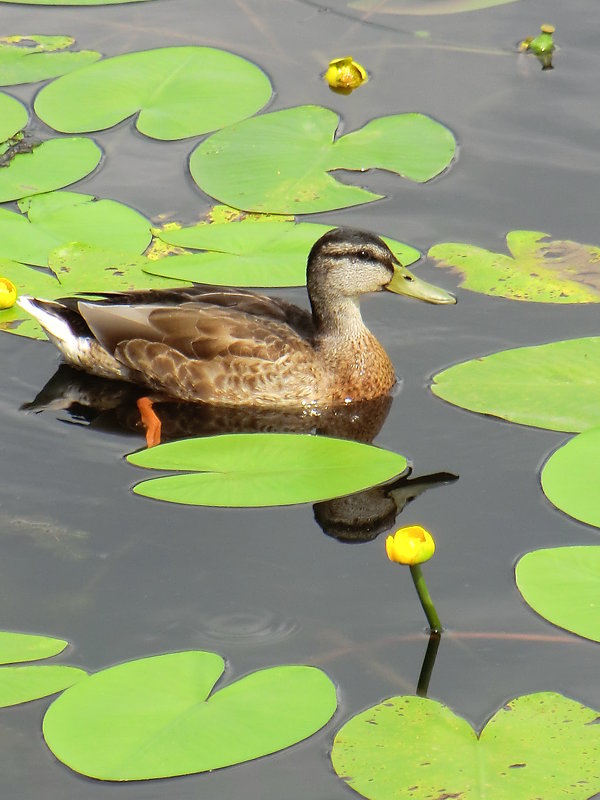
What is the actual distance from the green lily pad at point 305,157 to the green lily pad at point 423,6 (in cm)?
203

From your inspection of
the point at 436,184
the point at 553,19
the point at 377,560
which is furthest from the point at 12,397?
the point at 553,19

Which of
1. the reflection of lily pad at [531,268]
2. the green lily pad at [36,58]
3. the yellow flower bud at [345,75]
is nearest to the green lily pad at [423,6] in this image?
the yellow flower bud at [345,75]

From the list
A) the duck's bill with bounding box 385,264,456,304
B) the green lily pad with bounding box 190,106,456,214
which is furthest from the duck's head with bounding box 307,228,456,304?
the green lily pad with bounding box 190,106,456,214

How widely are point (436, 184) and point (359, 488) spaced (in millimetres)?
3938

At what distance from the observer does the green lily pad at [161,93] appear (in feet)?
36.1

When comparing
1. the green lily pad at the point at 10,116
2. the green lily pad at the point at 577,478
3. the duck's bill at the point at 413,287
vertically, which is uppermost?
the green lily pad at the point at 10,116

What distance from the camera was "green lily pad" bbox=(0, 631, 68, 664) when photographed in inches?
249

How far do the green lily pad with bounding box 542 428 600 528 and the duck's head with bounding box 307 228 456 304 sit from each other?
1527 millimetres

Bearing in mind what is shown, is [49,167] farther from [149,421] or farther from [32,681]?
[32,681]

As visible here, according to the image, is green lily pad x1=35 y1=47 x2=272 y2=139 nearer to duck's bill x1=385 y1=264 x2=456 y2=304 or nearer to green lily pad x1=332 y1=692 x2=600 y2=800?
duck's bill x1=385 y1=264 x2=456 y2=304

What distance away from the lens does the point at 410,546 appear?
5621 millimetres

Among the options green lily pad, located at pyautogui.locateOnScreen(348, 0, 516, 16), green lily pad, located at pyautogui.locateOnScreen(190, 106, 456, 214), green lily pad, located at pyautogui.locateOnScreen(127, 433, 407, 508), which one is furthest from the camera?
green lily pad, located at pyautogui.locateOnScreen(348, 0, 516, 16)

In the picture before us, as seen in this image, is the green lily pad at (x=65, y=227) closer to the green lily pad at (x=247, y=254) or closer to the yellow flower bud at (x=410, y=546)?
the green lily pad at (x=247, y=254)

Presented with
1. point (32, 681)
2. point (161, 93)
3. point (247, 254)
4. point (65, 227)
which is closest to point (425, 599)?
point (32, 681)
